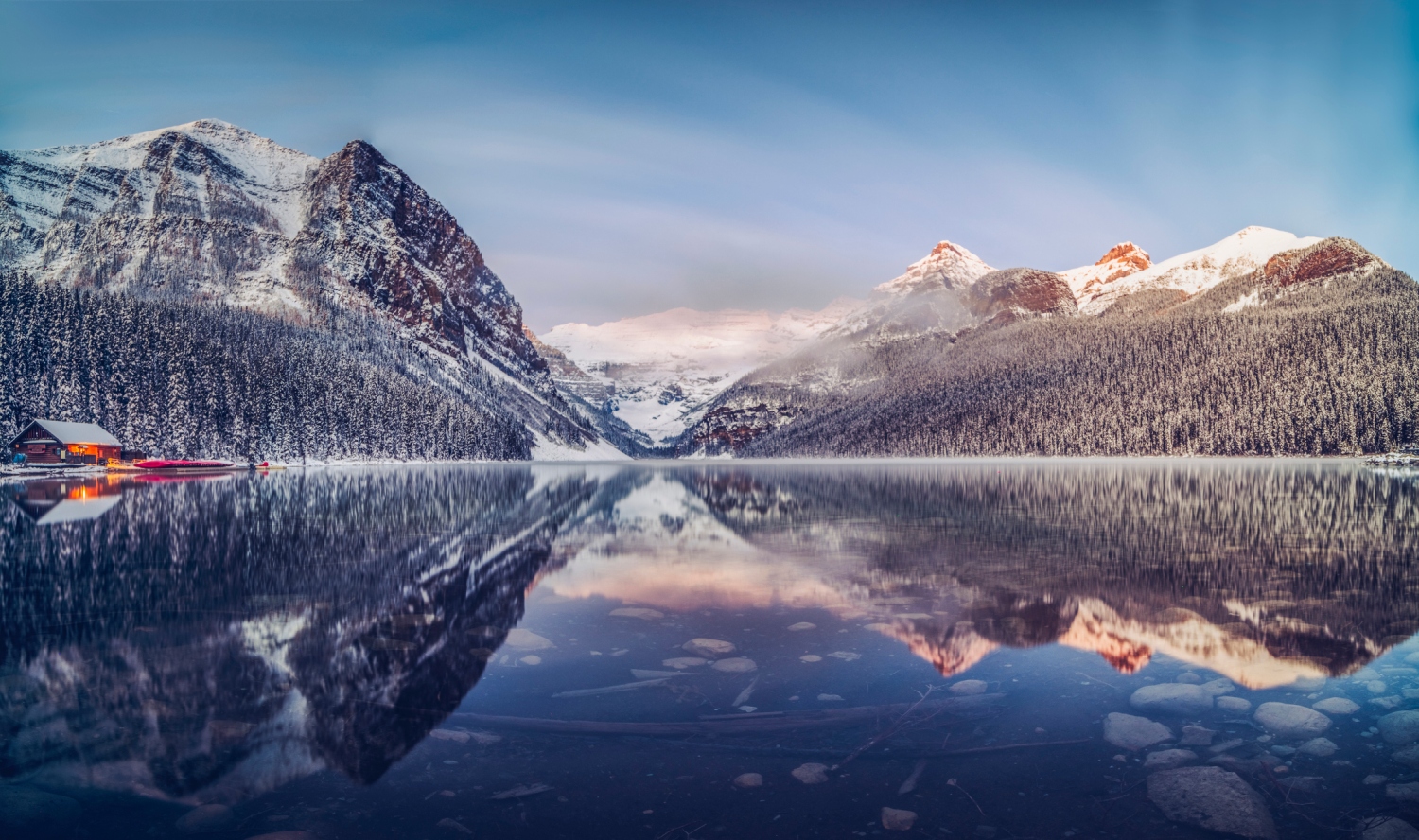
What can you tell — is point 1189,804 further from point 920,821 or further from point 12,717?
point 12,717

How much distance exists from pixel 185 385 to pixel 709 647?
353ft

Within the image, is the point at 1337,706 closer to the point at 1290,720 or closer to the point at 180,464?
the point at 1290,720

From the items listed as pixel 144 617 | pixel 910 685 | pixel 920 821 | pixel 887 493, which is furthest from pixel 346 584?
pixel 887 493

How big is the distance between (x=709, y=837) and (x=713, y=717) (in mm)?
3069

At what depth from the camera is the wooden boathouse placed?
79.1 meters

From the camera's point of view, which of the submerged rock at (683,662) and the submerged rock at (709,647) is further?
the submerged rock at (709,647)

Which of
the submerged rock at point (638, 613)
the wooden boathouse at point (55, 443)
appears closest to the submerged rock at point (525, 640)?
the submerged rock at point (638, 613)

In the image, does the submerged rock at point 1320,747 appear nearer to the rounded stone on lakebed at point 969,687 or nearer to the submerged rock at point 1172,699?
the submerged rock at point 1172,699

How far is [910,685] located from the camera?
1114cm

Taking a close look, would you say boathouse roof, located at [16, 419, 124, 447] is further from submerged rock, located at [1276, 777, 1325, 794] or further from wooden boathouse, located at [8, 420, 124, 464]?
submerged rock, located at [1276, 777, 1325, 794]

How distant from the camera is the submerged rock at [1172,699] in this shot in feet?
33.3

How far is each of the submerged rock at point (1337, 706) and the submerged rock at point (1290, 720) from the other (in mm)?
213

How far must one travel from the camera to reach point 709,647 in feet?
43.8

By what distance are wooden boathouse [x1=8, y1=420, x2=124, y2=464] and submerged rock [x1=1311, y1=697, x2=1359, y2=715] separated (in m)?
103
